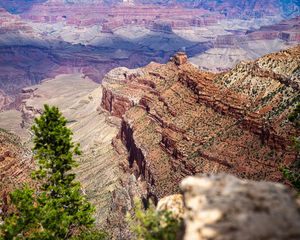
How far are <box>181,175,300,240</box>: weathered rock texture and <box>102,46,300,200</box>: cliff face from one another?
1646 inches

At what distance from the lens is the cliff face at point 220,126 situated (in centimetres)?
6112

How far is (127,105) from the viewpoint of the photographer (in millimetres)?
142750

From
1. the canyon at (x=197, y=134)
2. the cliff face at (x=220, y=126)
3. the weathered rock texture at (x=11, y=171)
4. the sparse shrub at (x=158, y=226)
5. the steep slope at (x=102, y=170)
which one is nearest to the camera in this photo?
the sparse shrub at (x=158, y=226)

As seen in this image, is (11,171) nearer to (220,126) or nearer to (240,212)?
(220,126)

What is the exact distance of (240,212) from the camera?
47.4 feet

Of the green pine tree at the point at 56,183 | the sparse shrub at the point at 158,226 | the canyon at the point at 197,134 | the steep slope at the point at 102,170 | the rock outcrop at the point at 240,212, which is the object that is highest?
the rock outcrop at the point at 240,212

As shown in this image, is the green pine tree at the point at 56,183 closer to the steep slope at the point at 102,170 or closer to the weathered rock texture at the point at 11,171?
the weathered rock texture at the point at 11,171

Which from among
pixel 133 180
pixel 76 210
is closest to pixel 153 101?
pixel 133 180

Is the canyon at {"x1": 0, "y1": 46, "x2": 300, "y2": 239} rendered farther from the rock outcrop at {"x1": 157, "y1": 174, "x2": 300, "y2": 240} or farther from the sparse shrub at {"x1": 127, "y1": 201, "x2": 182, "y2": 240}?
the rock outcrop at {"x1": 157, "y1": 174, "x2": 300, "y2": 240}

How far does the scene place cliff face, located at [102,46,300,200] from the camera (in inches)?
2406

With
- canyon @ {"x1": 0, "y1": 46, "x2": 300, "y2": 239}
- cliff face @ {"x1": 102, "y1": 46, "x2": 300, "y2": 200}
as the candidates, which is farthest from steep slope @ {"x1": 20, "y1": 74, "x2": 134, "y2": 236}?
cliff face @ {"x1": 102, "y1": 46, "x2": 300, "y2": 200}

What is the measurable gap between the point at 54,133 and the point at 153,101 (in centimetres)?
7429

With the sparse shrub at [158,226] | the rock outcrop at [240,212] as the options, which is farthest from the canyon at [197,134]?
the rock outcrop at [240,212]

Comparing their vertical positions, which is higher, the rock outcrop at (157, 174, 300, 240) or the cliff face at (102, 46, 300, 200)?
the rock outcrop at (157, 174, 300, 240)
